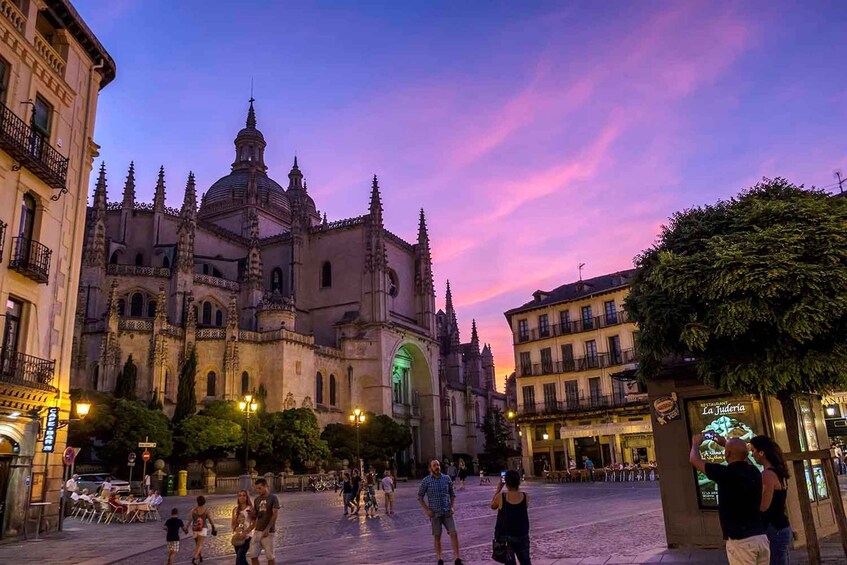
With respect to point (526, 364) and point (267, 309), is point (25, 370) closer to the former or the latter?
point (267, 309)

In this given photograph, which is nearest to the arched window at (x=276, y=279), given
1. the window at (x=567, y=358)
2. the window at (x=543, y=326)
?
the window at (x=543, y=326)

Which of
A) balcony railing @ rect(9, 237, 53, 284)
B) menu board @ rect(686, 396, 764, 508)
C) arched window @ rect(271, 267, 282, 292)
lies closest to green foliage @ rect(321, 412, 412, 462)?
arched window @ rect(271, 267, 282, 292)

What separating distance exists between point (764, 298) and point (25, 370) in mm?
15908

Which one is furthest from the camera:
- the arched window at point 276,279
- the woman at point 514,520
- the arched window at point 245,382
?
the arched window at point 276,279

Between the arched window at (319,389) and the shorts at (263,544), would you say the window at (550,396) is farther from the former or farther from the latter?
the shorts at (263,544)

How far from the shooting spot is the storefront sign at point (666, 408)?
35.1 ft

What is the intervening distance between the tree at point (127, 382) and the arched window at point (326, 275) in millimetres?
23308

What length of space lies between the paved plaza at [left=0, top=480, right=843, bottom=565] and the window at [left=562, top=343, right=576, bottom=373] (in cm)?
2140

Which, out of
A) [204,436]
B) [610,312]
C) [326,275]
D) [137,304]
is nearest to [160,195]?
[137,304]

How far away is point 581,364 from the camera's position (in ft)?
140

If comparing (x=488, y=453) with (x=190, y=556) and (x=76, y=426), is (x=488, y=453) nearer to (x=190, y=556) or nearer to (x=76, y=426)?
(x=76, y=426)

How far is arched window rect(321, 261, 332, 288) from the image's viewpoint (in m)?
60.8

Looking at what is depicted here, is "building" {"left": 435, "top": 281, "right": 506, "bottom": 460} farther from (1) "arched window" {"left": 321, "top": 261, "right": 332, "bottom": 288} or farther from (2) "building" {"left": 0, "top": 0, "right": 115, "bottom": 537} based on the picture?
(2) "building" {"left": 0, "top": 0, "right": 115, "bottom": 537}

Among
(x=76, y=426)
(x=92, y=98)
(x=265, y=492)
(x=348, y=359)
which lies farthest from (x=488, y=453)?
(x=265, y=492)
